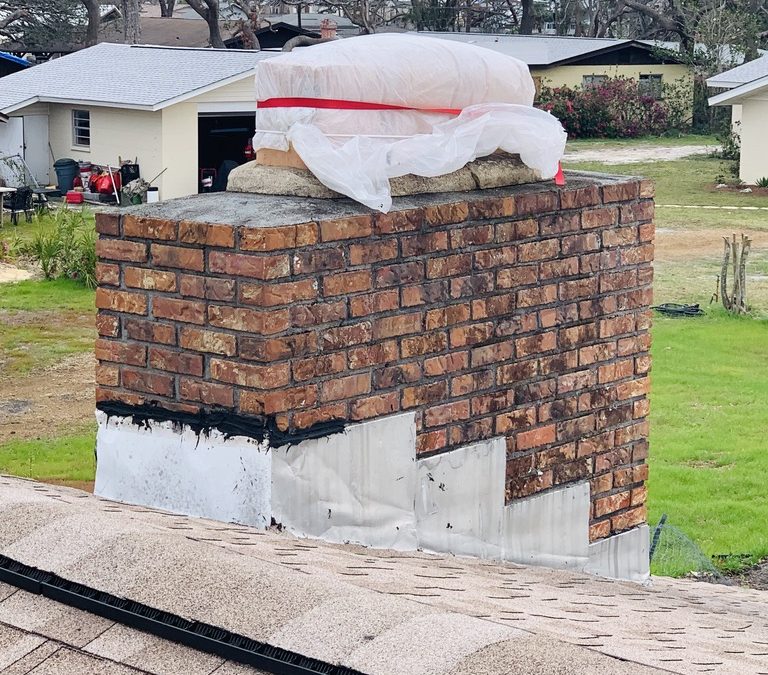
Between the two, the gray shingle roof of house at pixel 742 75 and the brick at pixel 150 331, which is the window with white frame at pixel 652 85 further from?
the brick at pixel 150 331

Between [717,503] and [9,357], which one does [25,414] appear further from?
[717,503]

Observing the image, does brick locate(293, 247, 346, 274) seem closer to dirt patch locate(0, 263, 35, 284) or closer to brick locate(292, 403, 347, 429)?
brick locate(292, 403, 347, 429)

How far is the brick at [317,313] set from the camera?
4020 millimetres

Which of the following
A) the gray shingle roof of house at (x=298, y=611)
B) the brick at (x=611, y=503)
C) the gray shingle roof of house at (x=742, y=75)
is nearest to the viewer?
the gray shingle roof of house at (x=298, y=611)

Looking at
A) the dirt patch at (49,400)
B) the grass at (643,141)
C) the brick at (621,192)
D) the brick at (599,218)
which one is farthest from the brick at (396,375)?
the grass at (643,141)

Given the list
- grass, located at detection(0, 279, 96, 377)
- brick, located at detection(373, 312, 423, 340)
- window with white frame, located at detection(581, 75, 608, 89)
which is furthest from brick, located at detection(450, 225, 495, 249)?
window with white frame, located at detection(581, 75, 608, 89)

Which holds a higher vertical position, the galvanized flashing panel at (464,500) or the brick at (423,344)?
the brick at (423,344)

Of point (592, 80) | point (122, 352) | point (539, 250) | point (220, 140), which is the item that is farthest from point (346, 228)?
point (592, 80)

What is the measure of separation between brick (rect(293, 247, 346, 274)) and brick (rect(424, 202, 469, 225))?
1.49ft

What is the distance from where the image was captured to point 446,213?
455 centimetres

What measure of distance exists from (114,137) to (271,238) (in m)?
29.8

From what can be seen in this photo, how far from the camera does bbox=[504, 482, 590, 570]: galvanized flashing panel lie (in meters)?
5.05

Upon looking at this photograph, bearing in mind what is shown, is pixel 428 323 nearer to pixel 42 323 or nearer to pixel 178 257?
pixel 178 257

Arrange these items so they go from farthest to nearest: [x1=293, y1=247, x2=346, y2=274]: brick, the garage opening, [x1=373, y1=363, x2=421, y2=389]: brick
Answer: the garage opening → [x1=373, y1=363, x2=421, y2=389]: brick → [x1=293, y1=247, x2=346, y2=274]: brick
